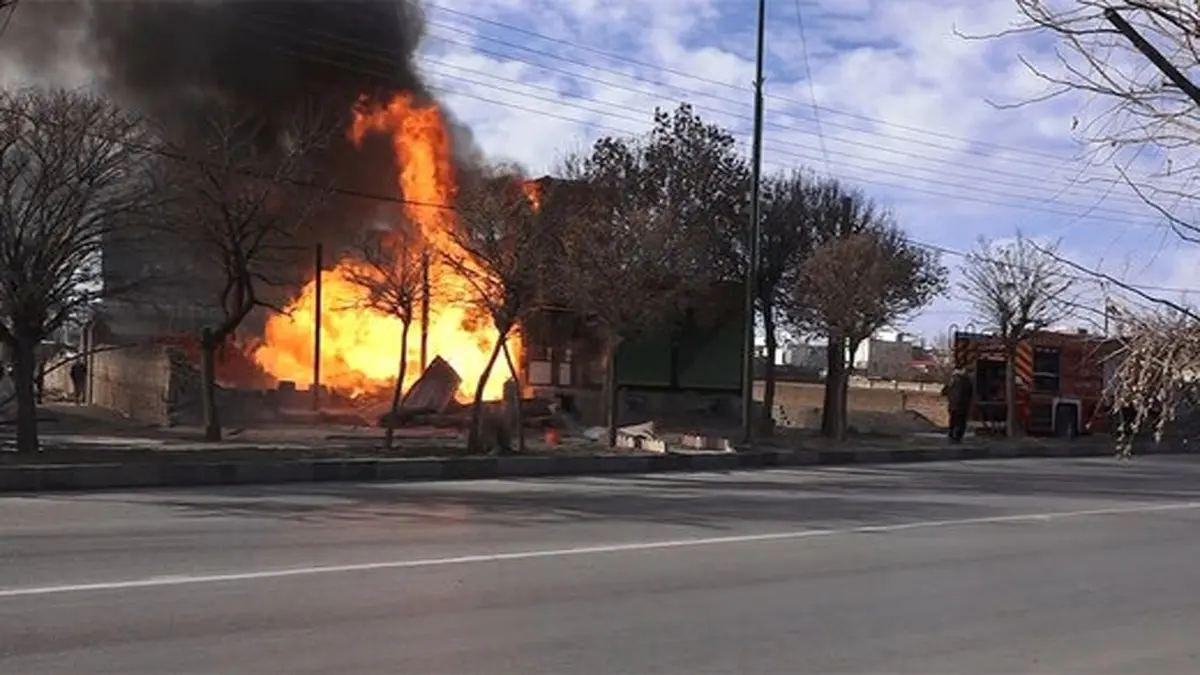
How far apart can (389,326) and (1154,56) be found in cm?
3712

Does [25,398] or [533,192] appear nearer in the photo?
[25,398]

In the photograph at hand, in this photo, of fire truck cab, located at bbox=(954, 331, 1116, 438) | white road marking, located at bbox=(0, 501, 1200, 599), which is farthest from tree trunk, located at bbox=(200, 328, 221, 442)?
fire truck cab, located at bbox=(954, 331, 1116, 438)

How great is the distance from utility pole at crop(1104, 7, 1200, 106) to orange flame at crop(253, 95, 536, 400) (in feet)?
92.8

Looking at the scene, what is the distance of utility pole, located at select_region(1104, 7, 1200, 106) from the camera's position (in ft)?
12.1

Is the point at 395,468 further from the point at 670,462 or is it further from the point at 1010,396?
the point at 1010,396

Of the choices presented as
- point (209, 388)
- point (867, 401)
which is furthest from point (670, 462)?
point (867, 401)

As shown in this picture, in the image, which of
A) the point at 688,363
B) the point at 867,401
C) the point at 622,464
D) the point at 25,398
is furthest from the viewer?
the point at 867,401

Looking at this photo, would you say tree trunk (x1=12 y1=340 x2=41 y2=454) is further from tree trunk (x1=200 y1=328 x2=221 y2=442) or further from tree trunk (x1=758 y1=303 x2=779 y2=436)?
tree trunk (x1=758 y1=303 x2=779 y2=436)

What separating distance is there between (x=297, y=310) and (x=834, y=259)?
17.7m

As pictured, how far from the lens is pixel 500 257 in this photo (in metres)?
21.8

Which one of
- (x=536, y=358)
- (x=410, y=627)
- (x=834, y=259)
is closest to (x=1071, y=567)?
(x=410, y=627)

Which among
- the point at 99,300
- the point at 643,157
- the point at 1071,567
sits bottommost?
the point at 1071,567

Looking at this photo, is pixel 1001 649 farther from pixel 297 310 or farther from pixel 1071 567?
pixel 297 310

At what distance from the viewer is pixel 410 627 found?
7.46 meters
